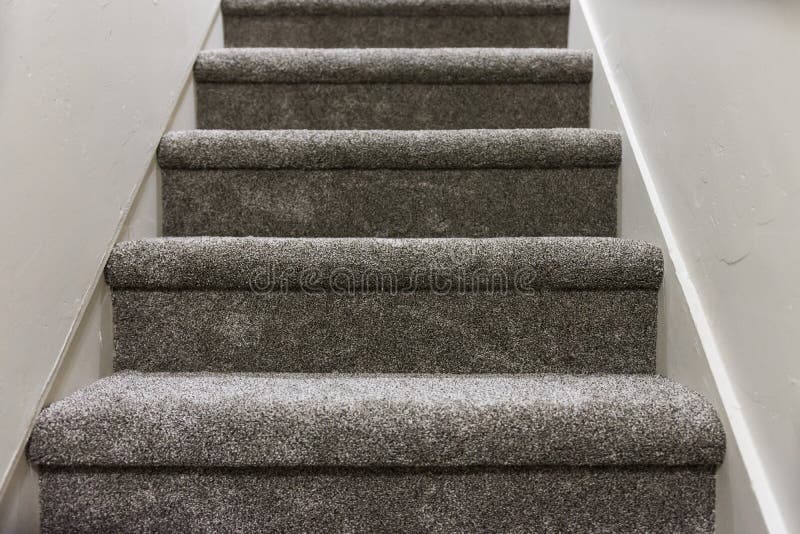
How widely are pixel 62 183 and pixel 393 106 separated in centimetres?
66

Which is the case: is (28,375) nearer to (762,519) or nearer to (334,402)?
(334,402)

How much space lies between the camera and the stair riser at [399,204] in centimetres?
98

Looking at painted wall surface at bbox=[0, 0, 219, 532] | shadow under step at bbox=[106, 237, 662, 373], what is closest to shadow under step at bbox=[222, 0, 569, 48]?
painted wall surface at bbox=[0, 0, 219, 532]

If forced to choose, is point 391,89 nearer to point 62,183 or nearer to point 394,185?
point 394,185

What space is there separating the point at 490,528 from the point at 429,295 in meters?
0.33

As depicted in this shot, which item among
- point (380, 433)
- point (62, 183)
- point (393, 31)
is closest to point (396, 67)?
point (393, 31)

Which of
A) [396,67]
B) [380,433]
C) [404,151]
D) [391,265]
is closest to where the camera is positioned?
[380,433]

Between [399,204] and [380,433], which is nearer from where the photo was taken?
[380,433]

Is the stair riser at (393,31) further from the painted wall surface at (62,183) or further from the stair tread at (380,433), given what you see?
the stair tread at (380,433)

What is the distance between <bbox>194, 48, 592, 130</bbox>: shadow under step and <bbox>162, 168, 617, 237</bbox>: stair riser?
23 cm

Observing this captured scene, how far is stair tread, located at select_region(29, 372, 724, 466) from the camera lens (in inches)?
26.2

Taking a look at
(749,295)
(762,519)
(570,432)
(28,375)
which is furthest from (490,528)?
(28,375)

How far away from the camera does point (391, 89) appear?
46.1 inches

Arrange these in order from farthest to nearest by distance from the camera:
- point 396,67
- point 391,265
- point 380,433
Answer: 1. point 396,67
2. point 391,265
3. point 380,433
